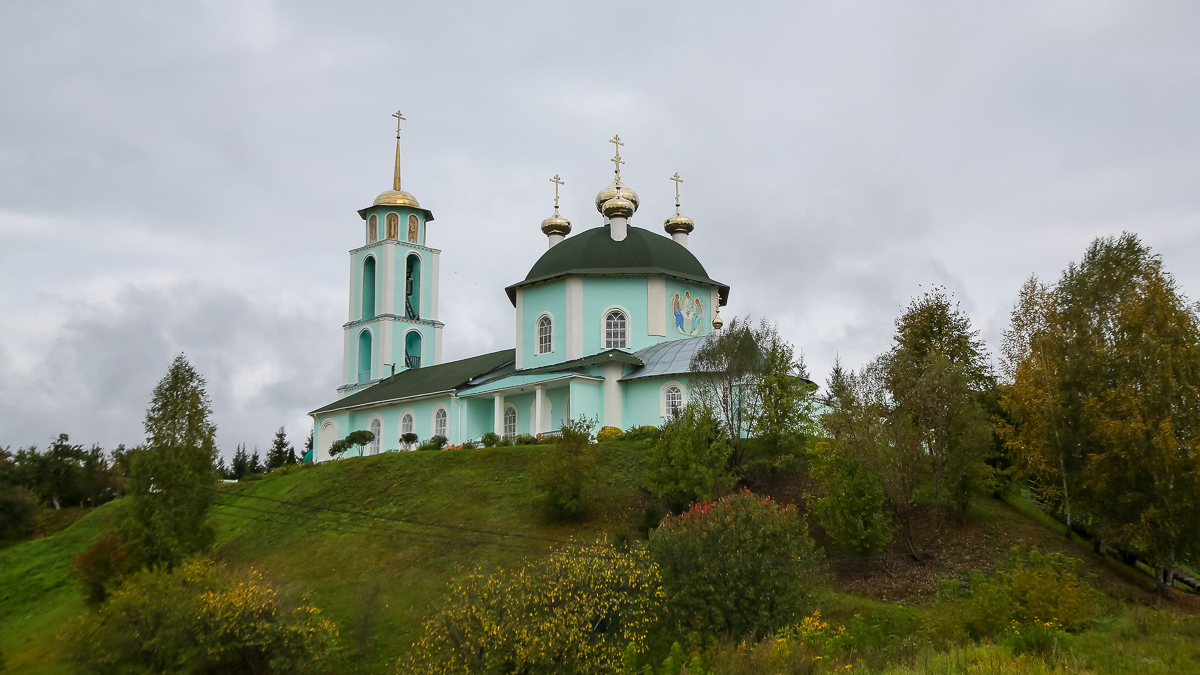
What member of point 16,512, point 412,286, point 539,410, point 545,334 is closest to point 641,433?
point 539,410

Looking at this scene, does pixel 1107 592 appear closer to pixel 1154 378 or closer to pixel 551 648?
pixel 1154 378

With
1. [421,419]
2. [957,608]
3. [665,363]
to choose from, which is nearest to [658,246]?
[665,363]

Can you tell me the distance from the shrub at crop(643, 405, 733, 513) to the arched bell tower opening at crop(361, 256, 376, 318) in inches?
1046

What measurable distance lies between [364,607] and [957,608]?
484 inches

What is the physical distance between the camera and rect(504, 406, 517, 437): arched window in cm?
3834

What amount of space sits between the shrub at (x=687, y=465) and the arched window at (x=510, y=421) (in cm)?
1130

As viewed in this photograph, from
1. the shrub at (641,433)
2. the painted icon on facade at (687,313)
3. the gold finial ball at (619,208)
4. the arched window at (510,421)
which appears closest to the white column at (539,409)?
the arched window at (510,421)

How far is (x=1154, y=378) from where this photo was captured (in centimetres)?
2378

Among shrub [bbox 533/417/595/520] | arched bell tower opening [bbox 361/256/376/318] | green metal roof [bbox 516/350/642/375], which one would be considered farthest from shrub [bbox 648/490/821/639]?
arched bell tower opening [bbox 361/256/376/318]

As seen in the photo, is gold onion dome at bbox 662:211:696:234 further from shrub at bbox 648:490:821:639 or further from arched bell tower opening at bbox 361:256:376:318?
shrub at bbox 648:490:821:639

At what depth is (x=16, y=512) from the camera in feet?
127

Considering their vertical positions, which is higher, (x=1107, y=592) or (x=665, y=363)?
(x=665, y=363)

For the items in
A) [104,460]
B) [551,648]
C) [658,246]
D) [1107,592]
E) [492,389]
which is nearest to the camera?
[551,648]

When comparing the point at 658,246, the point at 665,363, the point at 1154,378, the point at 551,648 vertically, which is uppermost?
the point at 658,246
